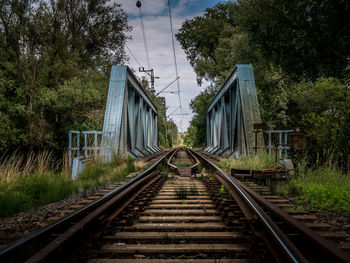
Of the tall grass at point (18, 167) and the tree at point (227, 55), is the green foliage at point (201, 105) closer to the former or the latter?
the tree at point (227, 55)

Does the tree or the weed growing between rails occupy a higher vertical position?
the tree

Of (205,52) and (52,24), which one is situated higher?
(205,52)

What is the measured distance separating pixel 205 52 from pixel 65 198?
28929 mm

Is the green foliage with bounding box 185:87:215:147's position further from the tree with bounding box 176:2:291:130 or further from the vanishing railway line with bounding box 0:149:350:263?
the vanishing railway line with bounding box 0:149:350:263

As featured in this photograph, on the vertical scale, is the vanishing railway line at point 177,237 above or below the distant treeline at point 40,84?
below

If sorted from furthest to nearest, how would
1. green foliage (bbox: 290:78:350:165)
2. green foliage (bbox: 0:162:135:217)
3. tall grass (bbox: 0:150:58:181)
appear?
green foliage (bbox: 290:78:350:165) → tall grass (bbox: 0:150:58:181) → green foliage (bbox: 0:162:135:217)

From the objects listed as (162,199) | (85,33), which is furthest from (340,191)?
(85,33)

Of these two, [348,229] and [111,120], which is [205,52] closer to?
[111,120]

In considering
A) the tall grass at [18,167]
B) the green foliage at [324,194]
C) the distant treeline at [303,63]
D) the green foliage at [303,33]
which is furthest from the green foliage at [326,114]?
the tall grass at [18,167]

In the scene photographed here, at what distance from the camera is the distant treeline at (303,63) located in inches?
207

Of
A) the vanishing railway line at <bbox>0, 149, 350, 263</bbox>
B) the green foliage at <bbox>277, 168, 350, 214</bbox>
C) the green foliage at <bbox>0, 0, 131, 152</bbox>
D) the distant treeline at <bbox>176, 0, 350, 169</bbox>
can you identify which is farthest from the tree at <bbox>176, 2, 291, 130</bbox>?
the green foliage at <bbox>0, 0, 131, 152</bbox>

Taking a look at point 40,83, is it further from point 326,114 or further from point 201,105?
point 201,105

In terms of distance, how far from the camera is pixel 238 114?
10.2 metres

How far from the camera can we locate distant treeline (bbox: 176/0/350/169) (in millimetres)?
5254
